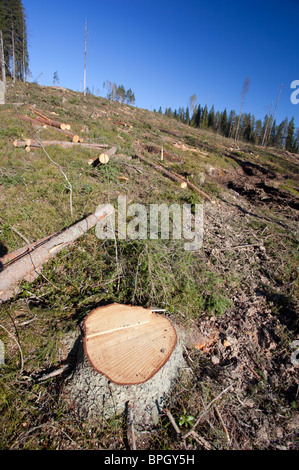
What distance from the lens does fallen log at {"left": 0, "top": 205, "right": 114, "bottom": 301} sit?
249 cm

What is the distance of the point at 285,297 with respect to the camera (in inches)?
125

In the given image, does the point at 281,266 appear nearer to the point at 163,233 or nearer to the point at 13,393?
the point at 163,233

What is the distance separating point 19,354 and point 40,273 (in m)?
1.04

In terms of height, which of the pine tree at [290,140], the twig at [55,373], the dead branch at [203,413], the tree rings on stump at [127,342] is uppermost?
the pine tree at [290,140]

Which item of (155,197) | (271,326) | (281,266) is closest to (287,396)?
(271,326)

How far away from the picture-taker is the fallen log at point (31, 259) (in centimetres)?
249

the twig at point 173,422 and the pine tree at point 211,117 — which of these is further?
the pine tree at point 211,117

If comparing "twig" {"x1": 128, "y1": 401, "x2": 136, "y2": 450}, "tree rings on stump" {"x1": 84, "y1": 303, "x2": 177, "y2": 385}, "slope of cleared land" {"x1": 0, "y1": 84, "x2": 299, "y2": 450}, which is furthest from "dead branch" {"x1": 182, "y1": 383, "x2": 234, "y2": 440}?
"tree rings on stump" {"x1": 84, "y1": 303, "x2": 177, "y2": 385}

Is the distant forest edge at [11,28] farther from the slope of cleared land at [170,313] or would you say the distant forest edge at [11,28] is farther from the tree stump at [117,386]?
the tree stump at [117,386]

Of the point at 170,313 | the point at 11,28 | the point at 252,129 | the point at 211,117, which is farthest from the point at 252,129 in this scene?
the point at 170,313

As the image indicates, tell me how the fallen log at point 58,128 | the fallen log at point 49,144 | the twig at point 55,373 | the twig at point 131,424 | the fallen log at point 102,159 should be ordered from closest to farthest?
the twig at point 131,424, the twig at point 55,373, the fallen log at point 102,159, the fallen log at point 49,144, the fallen log at point 58,128

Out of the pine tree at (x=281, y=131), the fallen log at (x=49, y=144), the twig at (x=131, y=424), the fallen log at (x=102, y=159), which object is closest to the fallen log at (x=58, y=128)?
the fallen log at (x=49, y=144)

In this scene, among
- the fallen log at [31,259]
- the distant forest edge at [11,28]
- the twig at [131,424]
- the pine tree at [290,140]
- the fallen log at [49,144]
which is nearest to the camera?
the twig at [131,424]

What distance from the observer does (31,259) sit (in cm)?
273
